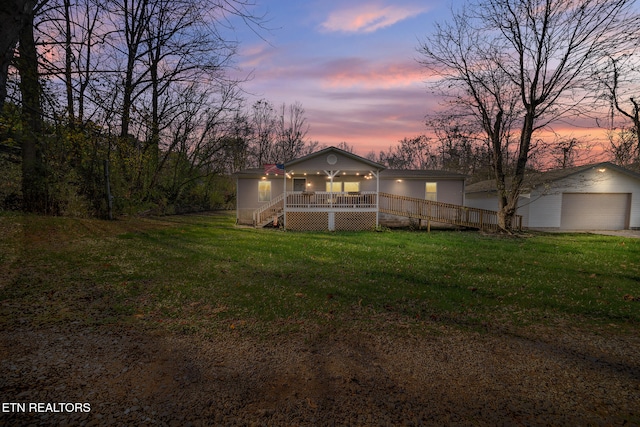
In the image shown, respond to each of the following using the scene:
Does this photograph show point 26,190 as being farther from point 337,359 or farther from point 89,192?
point 337,359

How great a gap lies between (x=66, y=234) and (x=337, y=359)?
953cm

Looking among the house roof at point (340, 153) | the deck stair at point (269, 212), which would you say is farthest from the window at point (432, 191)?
the deck stair at point (269, 212)

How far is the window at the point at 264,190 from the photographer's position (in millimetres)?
20391

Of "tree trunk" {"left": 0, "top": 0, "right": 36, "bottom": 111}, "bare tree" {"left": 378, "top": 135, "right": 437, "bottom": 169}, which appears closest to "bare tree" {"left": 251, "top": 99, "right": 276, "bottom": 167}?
"bare tree" {"left": 378, "top": 135, "right": 437, "bottom": 169}

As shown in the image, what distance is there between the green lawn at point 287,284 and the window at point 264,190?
32.9 feet

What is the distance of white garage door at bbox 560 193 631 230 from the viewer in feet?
60.6

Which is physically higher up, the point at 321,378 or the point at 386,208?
the point at 386,208

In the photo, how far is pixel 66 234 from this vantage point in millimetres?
8781

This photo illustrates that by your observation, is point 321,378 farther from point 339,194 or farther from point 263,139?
point 263,139

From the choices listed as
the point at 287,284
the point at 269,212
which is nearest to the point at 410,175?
the point at 269,212

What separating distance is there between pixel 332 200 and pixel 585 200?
16.2 metres

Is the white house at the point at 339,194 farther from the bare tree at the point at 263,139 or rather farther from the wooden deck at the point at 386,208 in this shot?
the bare tree at the point at 263,139

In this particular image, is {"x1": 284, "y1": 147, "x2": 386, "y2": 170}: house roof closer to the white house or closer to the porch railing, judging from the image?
the white house

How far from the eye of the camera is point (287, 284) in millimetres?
6270
